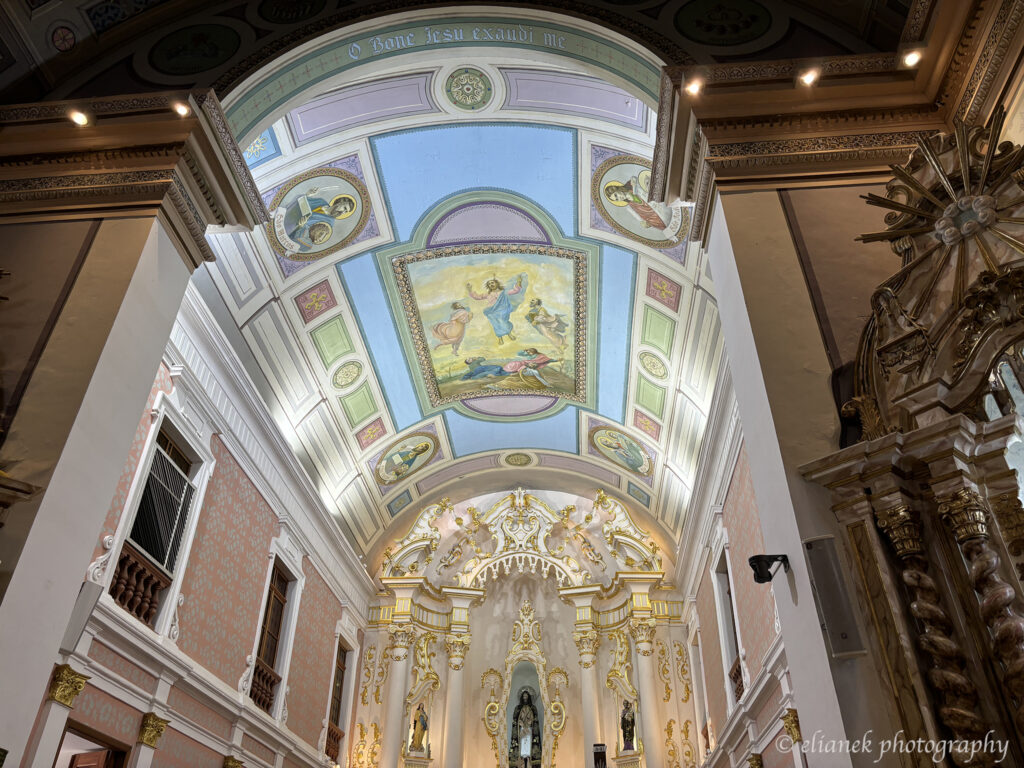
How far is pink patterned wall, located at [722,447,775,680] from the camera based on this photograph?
345 inches

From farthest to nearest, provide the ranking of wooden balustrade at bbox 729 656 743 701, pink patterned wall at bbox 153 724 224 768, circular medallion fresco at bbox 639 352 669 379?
circular medallion fresco at bbox 639 352 669 379 → wooden balustrade at bbox 729 656 743 701 → pink patterned wall at bbox 153 724 224 768

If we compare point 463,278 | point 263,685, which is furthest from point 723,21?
point 263,685

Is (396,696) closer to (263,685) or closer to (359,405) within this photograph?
(263,685)

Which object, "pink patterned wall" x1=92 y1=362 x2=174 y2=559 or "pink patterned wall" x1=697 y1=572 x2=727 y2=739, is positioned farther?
"pink patterned wall" x1=697 y1=572 x2=727 y2=739

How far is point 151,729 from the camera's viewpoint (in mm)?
7602

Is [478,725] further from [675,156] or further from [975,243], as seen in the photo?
[975,243]

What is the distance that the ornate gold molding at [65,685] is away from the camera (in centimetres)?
616

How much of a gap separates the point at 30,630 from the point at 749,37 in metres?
6.80

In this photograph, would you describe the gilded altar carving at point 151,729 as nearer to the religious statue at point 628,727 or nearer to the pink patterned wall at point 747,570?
the pink patterned wall at point 747,570

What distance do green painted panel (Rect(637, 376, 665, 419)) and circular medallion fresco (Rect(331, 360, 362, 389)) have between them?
4581 mm

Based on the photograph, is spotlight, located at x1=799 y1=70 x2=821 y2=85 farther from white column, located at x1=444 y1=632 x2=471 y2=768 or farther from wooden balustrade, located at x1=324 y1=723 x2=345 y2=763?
white column, located at x1=444 y1=632 x2=471 y2=768

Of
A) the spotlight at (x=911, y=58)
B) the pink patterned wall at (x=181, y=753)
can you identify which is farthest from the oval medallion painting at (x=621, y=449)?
the spotlight at (x=911, y=58)

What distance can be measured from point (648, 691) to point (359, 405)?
24.1 feet

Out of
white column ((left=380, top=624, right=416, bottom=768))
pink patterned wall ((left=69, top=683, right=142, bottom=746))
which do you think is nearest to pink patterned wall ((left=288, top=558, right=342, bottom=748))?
white column ((left=380, top=624, right=416, bottom=768))
